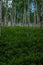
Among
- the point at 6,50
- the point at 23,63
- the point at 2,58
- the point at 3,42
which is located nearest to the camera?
the point at 23,63

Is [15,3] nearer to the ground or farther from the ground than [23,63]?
farther from the ground

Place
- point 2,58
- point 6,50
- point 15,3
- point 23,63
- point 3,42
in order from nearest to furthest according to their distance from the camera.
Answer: point 23,63, point 2,58, point 6,50, point 3,42, point 15,3

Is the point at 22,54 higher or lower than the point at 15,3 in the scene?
lower

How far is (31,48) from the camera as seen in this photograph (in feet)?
25.0

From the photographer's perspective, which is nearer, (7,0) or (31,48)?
(31,48)

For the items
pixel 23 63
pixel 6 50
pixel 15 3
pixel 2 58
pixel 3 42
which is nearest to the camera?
pixel 23 63

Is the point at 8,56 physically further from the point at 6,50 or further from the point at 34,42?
the point at 34,42

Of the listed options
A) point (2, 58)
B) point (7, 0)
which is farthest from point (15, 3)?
point (2, 58)

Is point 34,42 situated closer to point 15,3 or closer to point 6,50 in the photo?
point 6,50

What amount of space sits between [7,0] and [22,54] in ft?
59.1

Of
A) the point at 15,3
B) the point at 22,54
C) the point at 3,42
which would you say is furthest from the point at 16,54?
the point at 15,3

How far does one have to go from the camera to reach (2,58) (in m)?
6.83

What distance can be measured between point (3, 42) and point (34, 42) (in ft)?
3.79

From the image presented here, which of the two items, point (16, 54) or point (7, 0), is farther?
point (7, 0)
